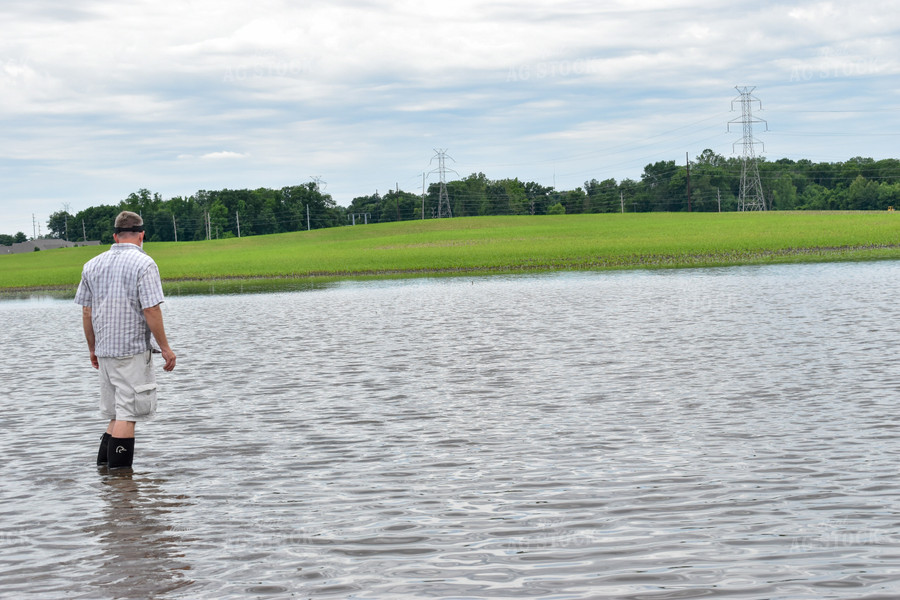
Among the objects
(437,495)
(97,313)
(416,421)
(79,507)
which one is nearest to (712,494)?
(437,495)

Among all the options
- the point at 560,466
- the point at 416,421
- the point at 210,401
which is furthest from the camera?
the point at 210,401

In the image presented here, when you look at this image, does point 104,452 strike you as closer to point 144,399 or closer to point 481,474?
point 144,399

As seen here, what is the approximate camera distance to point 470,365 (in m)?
18.0

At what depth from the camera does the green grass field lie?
6394 cm

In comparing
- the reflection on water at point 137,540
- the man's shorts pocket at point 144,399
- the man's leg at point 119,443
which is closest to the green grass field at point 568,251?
the man's shorts pocket at point 144,399

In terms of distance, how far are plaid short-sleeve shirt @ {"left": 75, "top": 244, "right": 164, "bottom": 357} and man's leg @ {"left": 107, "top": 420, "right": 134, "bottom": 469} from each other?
767 mm

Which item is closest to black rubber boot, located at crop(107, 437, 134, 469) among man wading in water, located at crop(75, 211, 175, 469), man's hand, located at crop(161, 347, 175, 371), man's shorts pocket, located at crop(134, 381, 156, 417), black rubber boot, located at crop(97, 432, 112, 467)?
man wading in water, located at crop(75, 211, 175, 469)

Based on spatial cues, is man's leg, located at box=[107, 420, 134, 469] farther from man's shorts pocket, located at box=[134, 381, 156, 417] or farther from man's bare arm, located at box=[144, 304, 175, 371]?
man's bare arm, located at box=[144, 304, 175, 371]

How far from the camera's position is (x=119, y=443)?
1012 cm

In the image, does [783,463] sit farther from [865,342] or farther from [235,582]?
[865,342]

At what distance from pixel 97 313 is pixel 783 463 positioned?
23.8ft

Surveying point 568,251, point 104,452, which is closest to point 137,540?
point 104,452

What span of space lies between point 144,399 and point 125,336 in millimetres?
707

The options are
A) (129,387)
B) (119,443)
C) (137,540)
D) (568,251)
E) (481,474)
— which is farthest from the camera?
(568,251)
